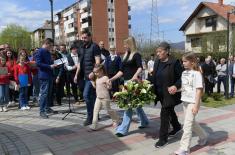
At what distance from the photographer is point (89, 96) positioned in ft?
28.0

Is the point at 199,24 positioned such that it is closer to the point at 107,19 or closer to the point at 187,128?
the point at 107,19

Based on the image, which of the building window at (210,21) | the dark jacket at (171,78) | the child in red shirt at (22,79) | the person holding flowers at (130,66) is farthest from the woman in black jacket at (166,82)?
the building window at (210,21)

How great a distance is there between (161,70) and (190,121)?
1.16m

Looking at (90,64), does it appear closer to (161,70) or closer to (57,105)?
(161,70)

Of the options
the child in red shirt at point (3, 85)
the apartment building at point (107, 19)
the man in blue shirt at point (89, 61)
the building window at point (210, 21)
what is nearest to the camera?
the man in blue shirt at point (89, 61)

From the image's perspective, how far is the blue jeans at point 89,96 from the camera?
331 inches

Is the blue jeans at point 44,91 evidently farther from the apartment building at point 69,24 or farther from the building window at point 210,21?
the apartment building at point 69,24

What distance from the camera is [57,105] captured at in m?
12.1

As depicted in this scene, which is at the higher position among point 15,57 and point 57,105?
point 15,57

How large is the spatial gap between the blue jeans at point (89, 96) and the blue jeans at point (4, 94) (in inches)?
155

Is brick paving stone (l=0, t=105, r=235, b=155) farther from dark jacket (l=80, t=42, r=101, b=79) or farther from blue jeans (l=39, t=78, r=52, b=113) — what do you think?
dark jacket (l=80, t=42, r=101, b=79)

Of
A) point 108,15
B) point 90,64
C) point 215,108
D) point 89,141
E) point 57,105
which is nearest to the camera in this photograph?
point 89,141

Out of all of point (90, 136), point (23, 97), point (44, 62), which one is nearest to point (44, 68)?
point (44, 62)

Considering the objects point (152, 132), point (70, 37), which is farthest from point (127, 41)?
point (70, 37)
